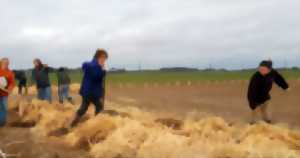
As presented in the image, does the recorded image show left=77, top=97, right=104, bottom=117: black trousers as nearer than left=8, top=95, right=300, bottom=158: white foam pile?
No

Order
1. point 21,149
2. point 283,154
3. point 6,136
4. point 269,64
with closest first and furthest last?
point 283,154
point 21,149
point 6,136
point 269,64

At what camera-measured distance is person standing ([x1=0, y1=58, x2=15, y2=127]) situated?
483 inches

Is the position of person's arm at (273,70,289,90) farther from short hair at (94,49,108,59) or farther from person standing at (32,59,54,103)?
person standing at (32,59,54,103)

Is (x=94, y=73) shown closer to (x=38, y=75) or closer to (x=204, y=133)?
(x=204, y=133)

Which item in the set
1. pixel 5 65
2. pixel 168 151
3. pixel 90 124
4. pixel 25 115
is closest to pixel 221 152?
pixel 168 151

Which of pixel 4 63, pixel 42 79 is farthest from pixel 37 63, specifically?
pixel 4 63

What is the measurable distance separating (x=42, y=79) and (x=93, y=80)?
6.29 metres

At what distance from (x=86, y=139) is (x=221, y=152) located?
2701 millimetres

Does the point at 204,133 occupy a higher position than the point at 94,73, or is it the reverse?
the point at 94,73

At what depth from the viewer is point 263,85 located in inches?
483

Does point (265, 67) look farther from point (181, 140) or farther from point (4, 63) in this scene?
point (4, 63)

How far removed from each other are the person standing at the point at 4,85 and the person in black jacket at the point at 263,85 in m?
5.09

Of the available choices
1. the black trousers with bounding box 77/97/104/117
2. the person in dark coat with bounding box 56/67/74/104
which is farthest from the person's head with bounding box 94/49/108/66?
the person in dark coat with bounding box 56/67/74/104

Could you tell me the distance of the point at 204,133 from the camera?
9.66 m
